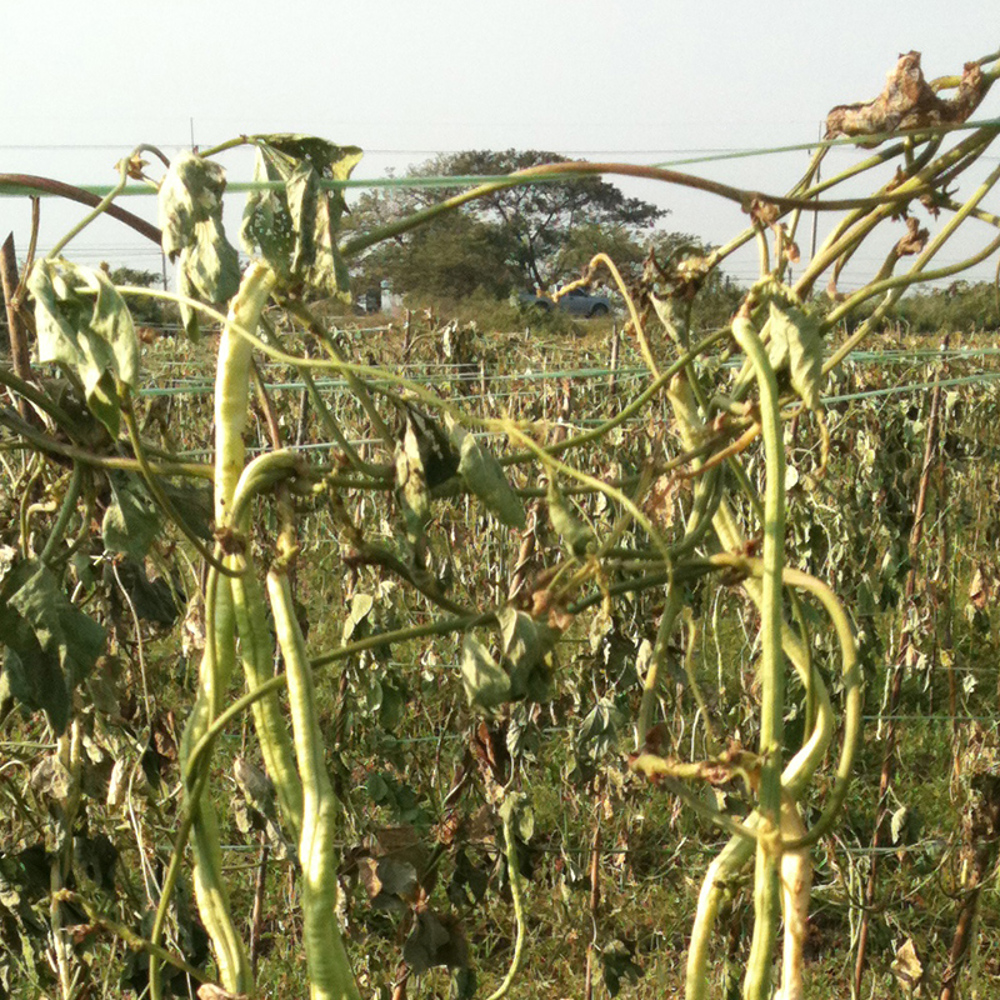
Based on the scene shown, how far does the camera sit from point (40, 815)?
1521mm

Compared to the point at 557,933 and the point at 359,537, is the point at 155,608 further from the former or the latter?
the point at 557,933

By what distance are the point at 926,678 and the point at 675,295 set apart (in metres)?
1.76

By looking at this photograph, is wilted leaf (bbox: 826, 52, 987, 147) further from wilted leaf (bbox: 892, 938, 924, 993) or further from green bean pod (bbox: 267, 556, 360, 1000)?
wilted leaf (bbox: 892, 938, 924, 993)

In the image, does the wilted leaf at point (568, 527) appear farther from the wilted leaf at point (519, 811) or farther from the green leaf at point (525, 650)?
the wilted leaf at point (519, 811)

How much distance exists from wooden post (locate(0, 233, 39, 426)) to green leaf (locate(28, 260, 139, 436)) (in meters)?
0.26

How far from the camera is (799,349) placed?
2.44 feet

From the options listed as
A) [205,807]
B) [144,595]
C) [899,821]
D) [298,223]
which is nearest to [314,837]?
[205,807]

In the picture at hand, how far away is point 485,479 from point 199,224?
0.23 metres

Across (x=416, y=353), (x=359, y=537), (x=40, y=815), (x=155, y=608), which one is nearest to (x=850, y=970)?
(x=40, y=815)

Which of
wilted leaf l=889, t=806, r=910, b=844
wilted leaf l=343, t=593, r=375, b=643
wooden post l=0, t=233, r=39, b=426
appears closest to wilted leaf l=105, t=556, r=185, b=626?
wooden post l=0, t=233, r=39, b=426

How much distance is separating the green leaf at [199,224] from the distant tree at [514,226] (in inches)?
1020

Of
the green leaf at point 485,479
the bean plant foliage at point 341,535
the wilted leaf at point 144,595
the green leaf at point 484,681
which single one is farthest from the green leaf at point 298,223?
the wilted leaf at point 144,595

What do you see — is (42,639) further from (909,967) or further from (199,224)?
(909,967)

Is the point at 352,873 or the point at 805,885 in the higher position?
the point at 805,885
